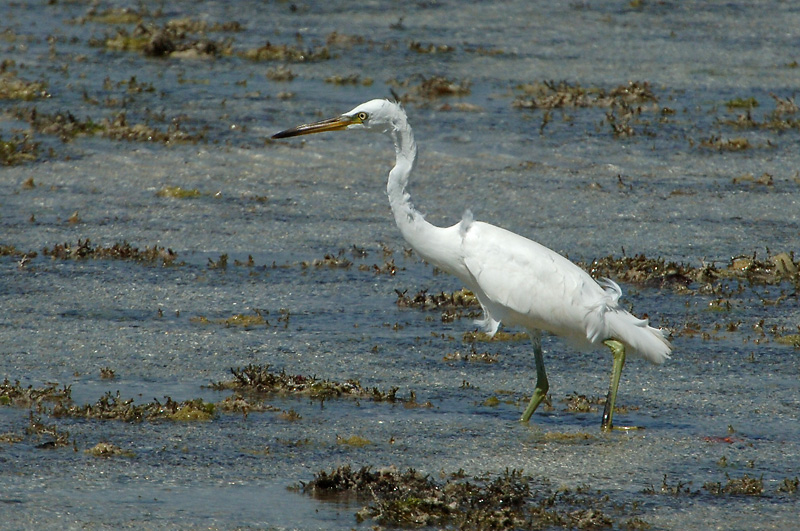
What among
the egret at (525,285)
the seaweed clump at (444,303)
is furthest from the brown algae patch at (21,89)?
the egret at (525,285)

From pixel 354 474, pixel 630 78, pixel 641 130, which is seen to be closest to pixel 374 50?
pixel 630 78

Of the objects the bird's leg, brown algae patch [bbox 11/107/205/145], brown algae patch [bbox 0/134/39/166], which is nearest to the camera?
the bird's leg

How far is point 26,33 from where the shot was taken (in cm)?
2058

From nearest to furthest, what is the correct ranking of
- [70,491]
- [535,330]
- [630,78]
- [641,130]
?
[70,491]
[535,330]
[641,130]
[630,78]

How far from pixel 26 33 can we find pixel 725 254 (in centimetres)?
1404

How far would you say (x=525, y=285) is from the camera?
25.2 feet

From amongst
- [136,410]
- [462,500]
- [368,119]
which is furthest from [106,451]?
[368,119]

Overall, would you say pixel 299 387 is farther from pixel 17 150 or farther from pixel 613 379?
pixel 17 150

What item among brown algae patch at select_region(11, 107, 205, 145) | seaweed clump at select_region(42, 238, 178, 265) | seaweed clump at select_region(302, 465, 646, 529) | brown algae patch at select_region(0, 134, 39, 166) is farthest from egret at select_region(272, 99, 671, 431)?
brown algae patch at select_region(11, 107, 205, 145)

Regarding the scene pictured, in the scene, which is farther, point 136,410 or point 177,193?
point 177,193

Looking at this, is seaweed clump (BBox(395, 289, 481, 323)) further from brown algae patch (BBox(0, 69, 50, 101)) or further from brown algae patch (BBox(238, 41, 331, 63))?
brown algae patch (BBox(238, 41, 331, 63))

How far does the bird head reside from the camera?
8.23 metres

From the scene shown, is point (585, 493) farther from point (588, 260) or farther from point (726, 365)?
point (588, 260)

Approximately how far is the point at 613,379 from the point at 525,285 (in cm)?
83
